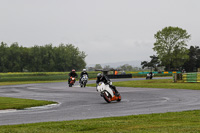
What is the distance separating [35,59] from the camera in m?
109

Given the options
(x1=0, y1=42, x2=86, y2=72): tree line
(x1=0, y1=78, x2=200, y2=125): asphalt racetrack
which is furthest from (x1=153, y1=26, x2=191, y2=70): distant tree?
(x1=0, y1=78, x2=200, y2=125): asphalt racetrack

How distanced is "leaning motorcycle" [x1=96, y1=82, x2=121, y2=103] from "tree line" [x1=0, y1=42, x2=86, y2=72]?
90.1m

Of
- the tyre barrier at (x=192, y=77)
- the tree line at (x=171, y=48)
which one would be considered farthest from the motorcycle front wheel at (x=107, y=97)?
the tree line at (x=171, y=48)

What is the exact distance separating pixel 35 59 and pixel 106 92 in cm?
9400

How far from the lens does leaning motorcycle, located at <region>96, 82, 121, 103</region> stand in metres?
17.8

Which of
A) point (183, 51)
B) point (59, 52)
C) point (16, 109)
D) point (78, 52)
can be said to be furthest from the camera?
point (78, 52)

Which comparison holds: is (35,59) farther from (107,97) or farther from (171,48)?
(107,97)

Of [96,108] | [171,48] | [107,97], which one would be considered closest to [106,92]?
[107,97]

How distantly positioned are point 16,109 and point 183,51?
85.0 metres

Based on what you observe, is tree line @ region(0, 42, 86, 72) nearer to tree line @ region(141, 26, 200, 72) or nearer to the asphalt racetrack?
tree line @ region(141, 26, 200, 72)

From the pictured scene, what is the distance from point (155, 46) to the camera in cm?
9638

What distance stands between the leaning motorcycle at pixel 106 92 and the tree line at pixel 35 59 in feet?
296

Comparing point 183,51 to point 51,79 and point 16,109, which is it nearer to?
point 51,79

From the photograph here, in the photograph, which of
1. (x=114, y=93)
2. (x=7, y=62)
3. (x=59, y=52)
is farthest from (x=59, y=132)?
(x=59, y=52)
